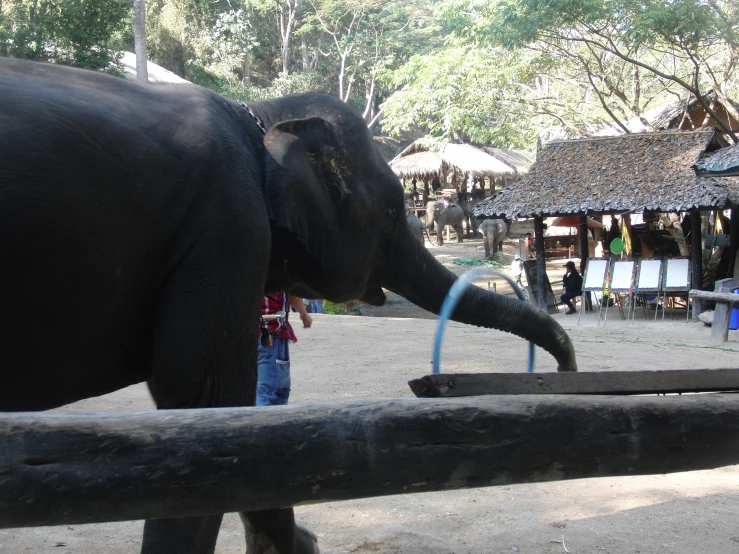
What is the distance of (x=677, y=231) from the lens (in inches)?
704

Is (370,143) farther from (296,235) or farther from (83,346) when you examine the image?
(83,346)

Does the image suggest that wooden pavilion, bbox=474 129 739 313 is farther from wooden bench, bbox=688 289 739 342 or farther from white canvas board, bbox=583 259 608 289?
wooden bench, bbox=688 289 739 342

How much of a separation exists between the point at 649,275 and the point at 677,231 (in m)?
3.57

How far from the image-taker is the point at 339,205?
134 inches

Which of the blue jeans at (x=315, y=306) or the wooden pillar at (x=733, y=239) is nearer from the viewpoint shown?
the blue jeans at (x=315, y=306)

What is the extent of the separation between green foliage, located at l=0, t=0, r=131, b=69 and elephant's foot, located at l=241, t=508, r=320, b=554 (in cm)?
1729

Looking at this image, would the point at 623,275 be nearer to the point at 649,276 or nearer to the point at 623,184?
the point at 649,276

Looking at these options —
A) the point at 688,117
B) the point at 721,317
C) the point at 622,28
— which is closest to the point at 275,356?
the point at 721,317

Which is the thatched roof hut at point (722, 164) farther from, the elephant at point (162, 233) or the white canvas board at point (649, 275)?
the elephant at point (162, 233)

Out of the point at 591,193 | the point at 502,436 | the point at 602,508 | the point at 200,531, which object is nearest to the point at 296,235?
the point at 200,531

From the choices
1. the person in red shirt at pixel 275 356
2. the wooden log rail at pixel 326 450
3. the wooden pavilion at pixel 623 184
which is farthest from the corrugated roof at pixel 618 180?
the wooden log rail at pixel 326 450

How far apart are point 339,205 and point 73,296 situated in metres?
1.25

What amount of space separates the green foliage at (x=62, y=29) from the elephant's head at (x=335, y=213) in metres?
16.5

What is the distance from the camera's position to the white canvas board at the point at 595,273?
609 inches
